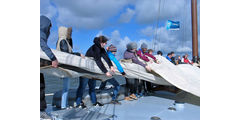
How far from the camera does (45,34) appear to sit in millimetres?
2387

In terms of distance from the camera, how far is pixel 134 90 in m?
5.35

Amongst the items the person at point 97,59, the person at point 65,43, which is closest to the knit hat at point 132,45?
the person at point 97,59

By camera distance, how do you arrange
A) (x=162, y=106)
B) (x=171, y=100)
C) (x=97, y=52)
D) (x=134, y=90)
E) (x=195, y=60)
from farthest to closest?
(x=195, y=60) → (x=134, y=90) → (x=171, y=100) → (x=162, y=106) → (x=97, y=52)

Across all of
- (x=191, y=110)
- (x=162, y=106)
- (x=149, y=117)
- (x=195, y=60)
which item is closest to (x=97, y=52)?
→ (x=149, y=117)

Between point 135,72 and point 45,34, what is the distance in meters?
1.96

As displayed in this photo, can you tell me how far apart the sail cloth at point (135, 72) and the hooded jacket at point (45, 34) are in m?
0.05

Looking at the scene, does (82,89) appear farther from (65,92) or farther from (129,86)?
(129,86)

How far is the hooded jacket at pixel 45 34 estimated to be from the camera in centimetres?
219

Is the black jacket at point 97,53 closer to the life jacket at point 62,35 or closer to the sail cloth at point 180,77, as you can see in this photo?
the life jacket at point 62,35

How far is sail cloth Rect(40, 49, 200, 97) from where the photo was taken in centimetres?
236

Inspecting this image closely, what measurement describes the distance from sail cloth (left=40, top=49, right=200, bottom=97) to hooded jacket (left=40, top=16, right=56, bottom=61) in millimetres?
50

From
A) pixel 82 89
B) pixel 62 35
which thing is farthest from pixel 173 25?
pixel 62 35
